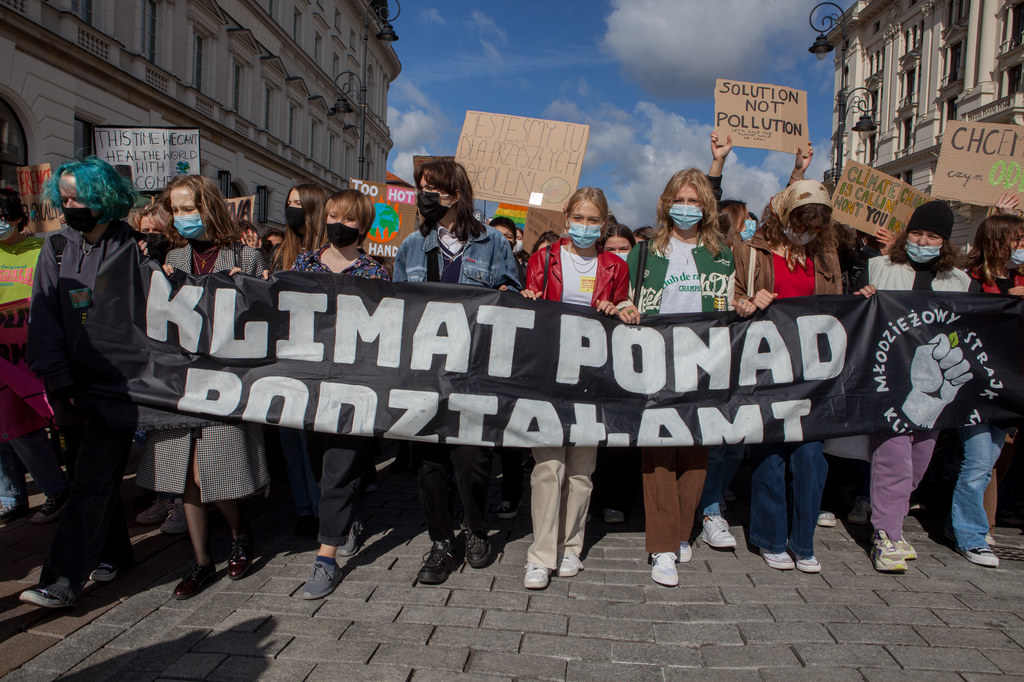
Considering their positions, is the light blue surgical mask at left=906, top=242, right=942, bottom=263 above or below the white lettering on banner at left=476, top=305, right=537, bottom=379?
above

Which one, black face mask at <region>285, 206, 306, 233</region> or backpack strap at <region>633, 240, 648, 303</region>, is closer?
backpack strap at <region>633, 240, 648, 303</region>

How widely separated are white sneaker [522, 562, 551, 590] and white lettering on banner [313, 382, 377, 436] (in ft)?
3.46

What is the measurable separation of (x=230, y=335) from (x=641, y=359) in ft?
7.15

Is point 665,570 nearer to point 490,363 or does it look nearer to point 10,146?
point 490,363

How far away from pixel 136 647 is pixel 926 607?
350cm

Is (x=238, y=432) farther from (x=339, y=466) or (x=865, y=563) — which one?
(x=865, y=563)

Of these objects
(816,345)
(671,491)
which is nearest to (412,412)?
(671,491)

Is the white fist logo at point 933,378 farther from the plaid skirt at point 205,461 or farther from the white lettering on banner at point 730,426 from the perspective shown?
the plaid skirt at point 205,461

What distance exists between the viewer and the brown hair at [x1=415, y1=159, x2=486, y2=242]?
11.9 feet

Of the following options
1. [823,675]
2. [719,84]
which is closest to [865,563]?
[823,675]

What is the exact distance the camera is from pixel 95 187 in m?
3.15

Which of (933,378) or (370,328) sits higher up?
(370,328)

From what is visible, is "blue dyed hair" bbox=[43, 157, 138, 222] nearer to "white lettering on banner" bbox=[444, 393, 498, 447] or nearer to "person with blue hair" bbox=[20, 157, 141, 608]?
"person with blue hair" bbox=[20, 157, 141, 608]

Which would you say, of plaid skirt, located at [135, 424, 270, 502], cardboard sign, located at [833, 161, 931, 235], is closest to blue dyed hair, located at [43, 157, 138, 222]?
plaid skirt, located at [135, 424, 270, 502]
